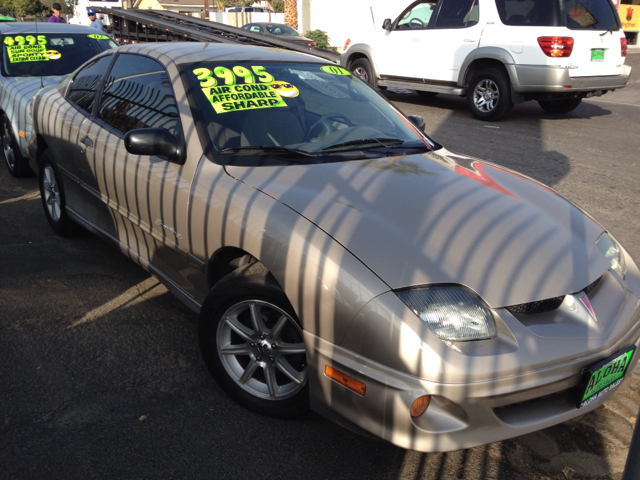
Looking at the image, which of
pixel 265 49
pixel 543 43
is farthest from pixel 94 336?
pixel 543 43

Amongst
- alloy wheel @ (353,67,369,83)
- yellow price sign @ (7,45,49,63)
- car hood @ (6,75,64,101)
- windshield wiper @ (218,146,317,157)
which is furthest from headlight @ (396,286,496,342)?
alloy wheel @ (353,67,369,83)

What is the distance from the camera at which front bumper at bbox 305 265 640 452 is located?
212 cm

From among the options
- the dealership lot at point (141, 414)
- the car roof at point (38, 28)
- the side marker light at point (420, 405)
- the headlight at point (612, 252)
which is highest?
the car roof at point (38, 28)

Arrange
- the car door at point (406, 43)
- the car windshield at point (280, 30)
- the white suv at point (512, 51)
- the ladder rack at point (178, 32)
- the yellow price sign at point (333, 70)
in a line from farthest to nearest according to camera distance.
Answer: the car windshield at point (280, 30) < the ladder rack at point (178, 32) < the car door at point (406, 43) < the white suv at point (512, 51) < the yellow price sign at point (333, 70)

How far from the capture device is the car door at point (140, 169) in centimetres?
320

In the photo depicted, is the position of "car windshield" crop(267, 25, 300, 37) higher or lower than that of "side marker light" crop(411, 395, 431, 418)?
lower

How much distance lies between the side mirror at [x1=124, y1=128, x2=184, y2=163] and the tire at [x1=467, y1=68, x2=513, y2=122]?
7.51 metres

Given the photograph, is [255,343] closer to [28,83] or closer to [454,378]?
[454,378]

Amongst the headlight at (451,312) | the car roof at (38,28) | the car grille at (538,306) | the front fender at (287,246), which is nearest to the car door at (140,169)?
the front fender at (287,246)

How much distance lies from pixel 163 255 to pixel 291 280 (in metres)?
1.24

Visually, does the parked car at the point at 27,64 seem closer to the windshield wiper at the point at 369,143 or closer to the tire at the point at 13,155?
the tire at the point at 13,155

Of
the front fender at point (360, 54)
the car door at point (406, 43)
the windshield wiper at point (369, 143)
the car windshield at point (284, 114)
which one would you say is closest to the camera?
the car windshield at point (284, 114)

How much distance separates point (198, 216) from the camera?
9.75ft

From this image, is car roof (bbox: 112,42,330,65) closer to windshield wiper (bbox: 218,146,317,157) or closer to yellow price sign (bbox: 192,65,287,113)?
yellow price sign (bbox: 192,65,287,113)
